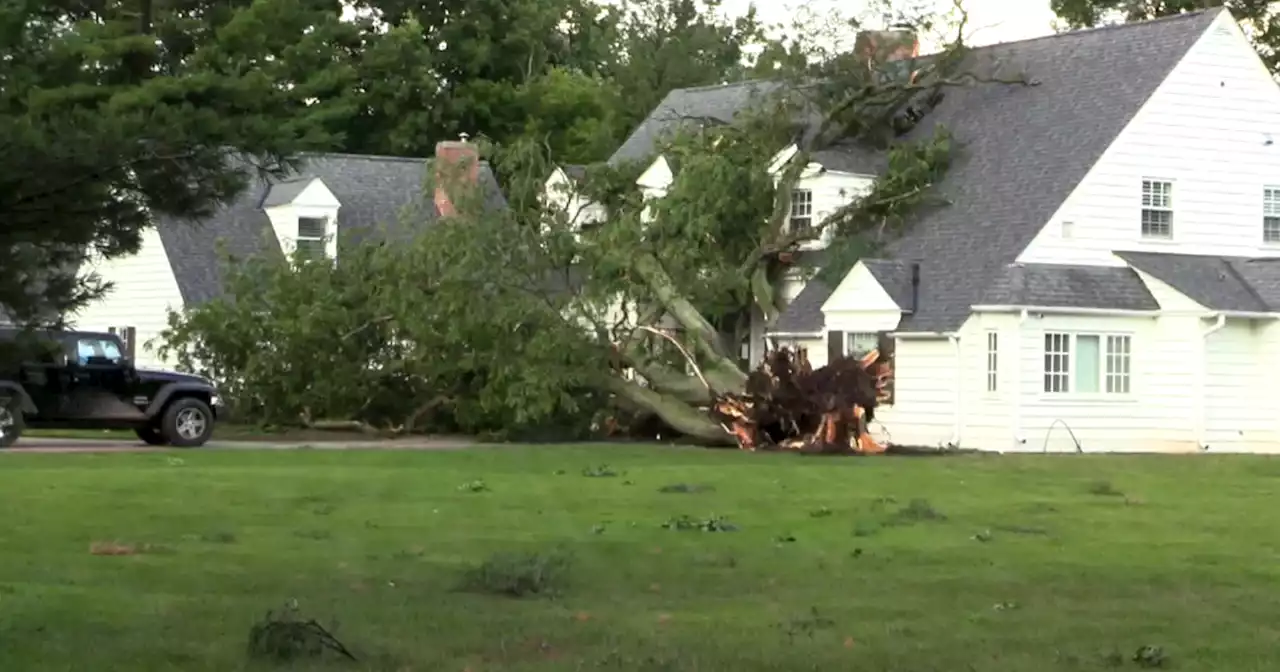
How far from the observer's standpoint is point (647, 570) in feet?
46.3

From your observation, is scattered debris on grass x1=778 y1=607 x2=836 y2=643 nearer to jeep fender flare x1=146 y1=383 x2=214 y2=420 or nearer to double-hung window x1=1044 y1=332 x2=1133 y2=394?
jeep fender flare x1=146 y1=383 x2=214 y2=420

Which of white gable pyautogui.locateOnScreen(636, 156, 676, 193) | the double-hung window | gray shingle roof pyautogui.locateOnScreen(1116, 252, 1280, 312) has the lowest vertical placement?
the double-hung window

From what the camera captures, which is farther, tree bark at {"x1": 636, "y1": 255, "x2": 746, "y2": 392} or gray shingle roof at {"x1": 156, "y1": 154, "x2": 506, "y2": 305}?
gray shingle roof at {"x1": 156, "y1": 154, "x2": 506, "y2": 305}

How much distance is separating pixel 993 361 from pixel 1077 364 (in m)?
1.53

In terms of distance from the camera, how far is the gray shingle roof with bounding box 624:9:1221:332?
3434cm

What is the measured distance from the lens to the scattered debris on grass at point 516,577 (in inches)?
502

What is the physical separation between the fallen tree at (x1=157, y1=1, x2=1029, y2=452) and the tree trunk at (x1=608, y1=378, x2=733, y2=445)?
0.13ft

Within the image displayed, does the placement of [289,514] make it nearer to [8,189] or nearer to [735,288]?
[8,189]

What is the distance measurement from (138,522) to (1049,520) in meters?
8.45

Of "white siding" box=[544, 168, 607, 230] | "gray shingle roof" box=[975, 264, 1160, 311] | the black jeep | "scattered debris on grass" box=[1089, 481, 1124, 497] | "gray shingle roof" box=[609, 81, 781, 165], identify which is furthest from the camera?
"gray shingle roof" box=[609, 81, 781, 165]

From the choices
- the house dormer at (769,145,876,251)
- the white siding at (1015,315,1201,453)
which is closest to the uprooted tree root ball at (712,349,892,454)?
the white siding at (1015,315,1201,453)

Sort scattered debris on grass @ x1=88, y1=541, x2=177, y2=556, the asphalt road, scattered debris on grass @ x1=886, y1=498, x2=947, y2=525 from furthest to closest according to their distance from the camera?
1. the asphalt road
2. scattered debris on grass @ x1=886, y1=498, x2=947, y2=525
3. scattered debris on grass @ x1=88, y1=541, x2=177, y2=556

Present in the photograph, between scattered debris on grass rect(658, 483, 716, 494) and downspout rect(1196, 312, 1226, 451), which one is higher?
downspout rect(1196, 312, 1226, 451)

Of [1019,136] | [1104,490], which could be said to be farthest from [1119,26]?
[1104,490]
